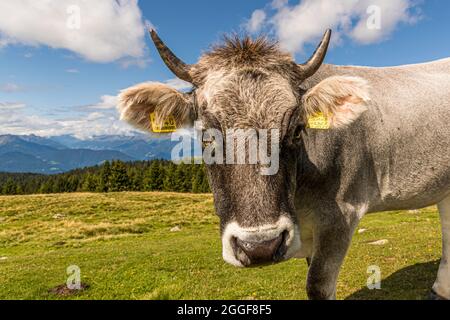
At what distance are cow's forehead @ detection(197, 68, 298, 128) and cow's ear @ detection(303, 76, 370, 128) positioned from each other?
446mm

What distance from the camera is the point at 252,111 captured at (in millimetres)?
4289

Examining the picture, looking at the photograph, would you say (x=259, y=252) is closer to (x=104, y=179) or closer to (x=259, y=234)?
(x=259, y=234)

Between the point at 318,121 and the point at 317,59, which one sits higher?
the point at 317,59

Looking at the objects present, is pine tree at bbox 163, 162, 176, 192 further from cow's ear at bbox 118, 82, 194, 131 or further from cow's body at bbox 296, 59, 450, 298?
cow's ear at bbox 118, 82, 194, 131

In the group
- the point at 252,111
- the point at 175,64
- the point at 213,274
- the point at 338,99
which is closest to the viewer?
the point at 252,111

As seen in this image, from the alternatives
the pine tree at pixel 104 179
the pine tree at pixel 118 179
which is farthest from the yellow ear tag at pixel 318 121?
the pine tree at pixel 104 179

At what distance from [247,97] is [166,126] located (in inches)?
62.9

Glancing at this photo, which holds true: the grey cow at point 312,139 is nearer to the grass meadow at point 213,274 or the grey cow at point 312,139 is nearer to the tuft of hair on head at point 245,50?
the tuft of hair on head at point 245,50

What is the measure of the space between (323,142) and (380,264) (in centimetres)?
800

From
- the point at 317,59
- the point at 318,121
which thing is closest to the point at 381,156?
the point at 318,121

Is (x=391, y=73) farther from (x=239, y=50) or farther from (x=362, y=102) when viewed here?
(x=239, y=50)

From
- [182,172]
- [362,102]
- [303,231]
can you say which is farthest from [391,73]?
[182,172]

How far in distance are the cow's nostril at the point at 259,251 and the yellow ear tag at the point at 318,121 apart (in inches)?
78.4

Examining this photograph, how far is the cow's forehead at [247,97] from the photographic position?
4281 mm
